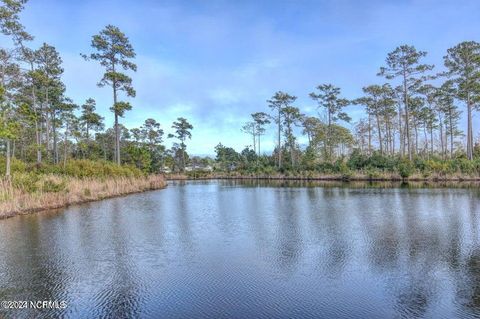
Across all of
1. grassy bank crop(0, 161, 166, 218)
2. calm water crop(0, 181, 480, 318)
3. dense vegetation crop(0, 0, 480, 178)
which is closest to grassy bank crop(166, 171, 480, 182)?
dense vegetation crop(0, 0, 480, 178)

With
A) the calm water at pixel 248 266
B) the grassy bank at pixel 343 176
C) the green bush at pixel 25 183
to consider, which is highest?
the green bush at pixel 25 183

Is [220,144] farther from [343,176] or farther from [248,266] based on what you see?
[248,266]

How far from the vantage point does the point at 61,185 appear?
45.2 feet

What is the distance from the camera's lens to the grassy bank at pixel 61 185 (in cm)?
1155

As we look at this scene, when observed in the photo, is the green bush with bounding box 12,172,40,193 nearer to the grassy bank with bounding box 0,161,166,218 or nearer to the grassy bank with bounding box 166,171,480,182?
the grassy bank with bounding box 0,161,166,218

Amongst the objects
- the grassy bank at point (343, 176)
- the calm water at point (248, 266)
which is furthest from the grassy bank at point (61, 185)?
the grassy bank at point (343, 176)

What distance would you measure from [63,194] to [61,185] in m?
0.34

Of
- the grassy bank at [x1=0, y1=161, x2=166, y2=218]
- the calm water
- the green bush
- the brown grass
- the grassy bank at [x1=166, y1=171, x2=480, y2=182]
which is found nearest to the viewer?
the calm water

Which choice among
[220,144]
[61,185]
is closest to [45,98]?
[61,185]

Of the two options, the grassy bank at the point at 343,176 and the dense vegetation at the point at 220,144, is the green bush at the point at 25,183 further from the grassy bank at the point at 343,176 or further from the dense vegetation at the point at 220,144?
the grassy bank at the point at 343,176

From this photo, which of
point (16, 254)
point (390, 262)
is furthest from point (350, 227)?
point (16, 254)

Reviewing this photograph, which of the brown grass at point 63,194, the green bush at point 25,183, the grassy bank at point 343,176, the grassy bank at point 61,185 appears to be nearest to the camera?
the brown grass at point 63,194

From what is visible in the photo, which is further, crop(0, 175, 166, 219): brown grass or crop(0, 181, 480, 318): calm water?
crop(0, 175, 166, 219): brown grass

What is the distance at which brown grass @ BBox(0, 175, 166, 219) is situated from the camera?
11156 millimetres
